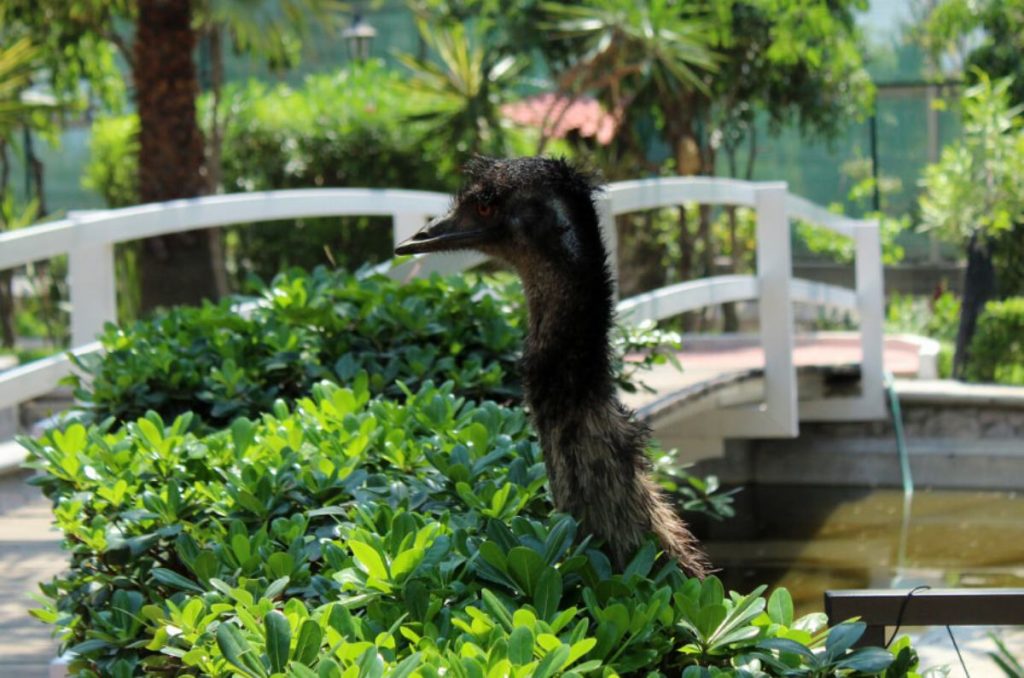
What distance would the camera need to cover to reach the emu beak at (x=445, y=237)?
3068 mm

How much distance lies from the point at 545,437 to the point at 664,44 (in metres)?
11.0

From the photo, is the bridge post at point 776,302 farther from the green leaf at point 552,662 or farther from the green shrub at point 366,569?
the green leaf at point 552,662

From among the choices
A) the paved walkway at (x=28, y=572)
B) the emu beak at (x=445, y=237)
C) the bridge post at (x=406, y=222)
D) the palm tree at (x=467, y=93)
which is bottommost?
the paved walkway at (x=28, y=572)

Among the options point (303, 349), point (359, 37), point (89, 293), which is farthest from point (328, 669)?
point (359, 37)

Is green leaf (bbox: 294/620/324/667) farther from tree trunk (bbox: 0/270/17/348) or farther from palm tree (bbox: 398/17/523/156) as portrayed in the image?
tree trunk (bbox: 0/270/17/348)

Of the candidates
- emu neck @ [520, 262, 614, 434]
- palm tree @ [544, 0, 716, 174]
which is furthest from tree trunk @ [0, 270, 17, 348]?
emu neck @ [520, 262, 614, 434]

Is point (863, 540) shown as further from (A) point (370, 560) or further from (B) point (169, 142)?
(A) point (370, 560)

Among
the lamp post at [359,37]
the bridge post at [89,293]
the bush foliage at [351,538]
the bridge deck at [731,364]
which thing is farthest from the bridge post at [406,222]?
the lamp post at [359,37]

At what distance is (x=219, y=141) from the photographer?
1401 cm

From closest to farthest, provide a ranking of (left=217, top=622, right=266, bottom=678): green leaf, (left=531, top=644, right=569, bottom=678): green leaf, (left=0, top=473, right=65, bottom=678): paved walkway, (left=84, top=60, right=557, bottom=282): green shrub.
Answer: (left=531, top=644, right=569, bottom=678): green leaf → (left=217, top=622, right=266, bottom=678): green leaf → (left=0, top=473, right=65, bottom=678): paved walkway → (left=84, top=60, right=557, bottom=282): green shrub

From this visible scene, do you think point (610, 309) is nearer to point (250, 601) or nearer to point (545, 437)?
point (545, 437)

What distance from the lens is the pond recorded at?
819 centimetres

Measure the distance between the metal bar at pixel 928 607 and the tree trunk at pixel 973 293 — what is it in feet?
31.7

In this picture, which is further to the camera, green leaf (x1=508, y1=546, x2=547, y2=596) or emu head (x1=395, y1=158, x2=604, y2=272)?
emu head (x1=395, y1=158, x2=604, y2=272)
